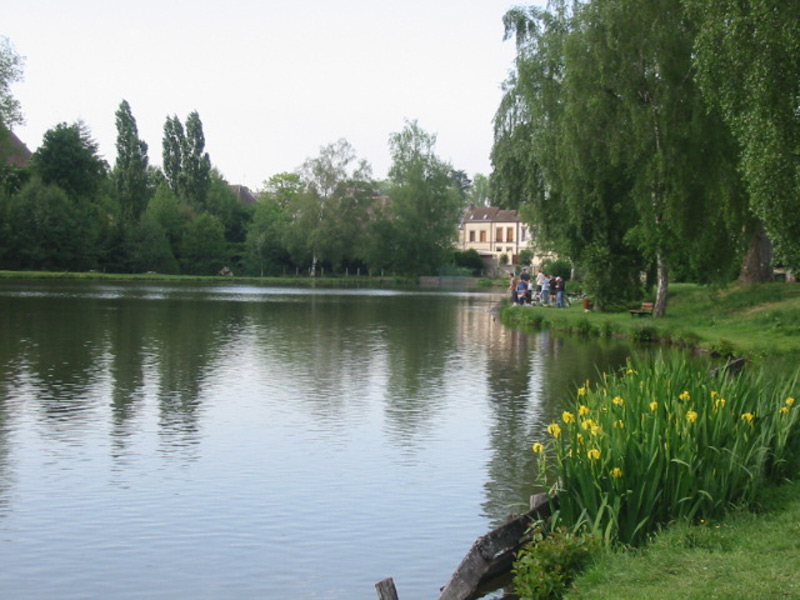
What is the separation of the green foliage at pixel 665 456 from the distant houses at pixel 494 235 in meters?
126

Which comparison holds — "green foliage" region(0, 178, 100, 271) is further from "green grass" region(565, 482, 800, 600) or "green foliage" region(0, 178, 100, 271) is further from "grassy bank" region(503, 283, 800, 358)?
"green grass" region(565, 482, 800, 600)

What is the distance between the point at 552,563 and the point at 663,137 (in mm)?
27600

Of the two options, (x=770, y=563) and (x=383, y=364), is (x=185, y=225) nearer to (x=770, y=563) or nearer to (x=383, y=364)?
(x=383, y=364)

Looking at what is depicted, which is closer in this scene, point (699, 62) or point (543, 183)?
point (699, 62)

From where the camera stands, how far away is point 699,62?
81.5 feet

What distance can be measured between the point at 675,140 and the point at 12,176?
76654 mm

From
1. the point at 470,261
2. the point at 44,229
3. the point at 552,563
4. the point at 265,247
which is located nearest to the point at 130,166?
the point at 44,229

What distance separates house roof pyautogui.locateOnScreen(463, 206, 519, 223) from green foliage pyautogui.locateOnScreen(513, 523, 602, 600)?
437 feet

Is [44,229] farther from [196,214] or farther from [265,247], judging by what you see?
[265,247]

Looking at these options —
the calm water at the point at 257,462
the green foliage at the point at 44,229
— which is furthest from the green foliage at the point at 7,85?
the calm water at the point at 257,462

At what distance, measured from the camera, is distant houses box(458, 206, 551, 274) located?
5468 inches

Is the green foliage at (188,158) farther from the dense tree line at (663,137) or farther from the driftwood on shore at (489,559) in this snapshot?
the driftwood on shore at (489,559)

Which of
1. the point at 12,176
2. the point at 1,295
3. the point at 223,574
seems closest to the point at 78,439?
the point at 223,574

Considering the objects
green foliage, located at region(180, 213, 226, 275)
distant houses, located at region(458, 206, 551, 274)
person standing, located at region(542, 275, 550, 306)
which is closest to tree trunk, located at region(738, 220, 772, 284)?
person standing, located at region(542, 275, 550, 306)
